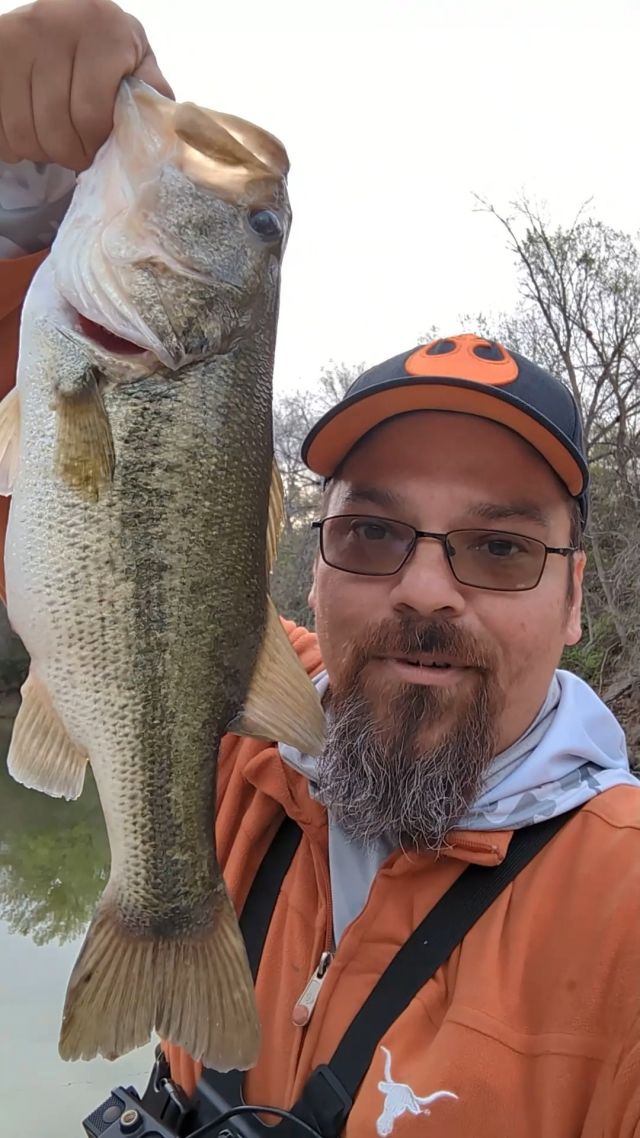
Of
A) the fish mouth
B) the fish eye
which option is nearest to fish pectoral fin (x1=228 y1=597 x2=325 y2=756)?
the fish mouth

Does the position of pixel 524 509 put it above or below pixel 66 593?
above

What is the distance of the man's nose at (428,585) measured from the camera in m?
1.72

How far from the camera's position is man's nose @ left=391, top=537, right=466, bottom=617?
5.66ft

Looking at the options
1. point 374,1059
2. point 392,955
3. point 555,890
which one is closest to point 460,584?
point 555,890

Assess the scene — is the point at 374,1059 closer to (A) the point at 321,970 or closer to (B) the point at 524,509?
(A) the point at 321,970

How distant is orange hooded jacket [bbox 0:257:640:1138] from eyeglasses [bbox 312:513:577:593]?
49cm

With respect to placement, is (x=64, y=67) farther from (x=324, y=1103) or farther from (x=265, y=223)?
(x=324, y=1103)

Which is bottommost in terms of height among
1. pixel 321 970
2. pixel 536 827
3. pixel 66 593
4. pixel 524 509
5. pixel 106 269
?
pixel 321 970

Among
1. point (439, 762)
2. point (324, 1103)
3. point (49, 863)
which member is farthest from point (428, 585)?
point (49, 863)

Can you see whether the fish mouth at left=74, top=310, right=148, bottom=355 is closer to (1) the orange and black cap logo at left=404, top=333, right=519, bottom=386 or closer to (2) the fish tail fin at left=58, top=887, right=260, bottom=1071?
(1) the orange and black cap logo at left=404, top=333, right=519, bottom=386

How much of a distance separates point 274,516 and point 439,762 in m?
0.62

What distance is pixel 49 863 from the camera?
11.0 metres

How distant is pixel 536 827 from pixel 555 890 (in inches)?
5.0

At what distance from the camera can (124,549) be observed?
1416 millimetres
